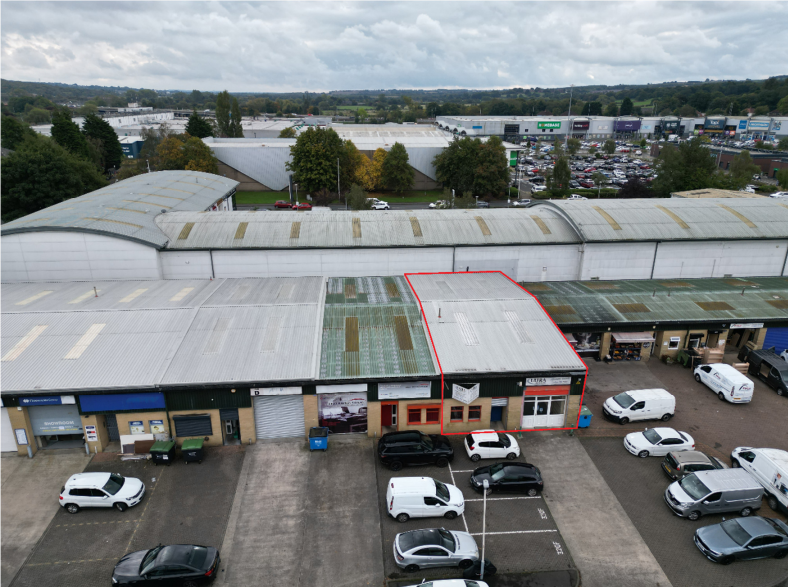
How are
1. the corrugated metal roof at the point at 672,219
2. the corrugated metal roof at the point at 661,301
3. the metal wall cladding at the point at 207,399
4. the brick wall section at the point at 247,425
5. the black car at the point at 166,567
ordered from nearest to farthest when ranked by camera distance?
the black car at the point at 166,567 < the metal wall cladding at the point at 207,399 < the brick wall section at the point at 247,425 < the corrugated metal roof at the point at 661,301 < the corrugated metal roof at the point at 672,219

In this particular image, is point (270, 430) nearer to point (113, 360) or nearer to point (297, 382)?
point (297, 382)

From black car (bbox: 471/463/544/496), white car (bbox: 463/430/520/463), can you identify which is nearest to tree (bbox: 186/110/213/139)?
white car (bbox: 463/430/520/463)

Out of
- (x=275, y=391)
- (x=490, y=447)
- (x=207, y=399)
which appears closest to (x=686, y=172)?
(x=490, y=447)

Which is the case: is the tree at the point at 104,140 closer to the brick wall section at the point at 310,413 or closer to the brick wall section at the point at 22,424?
the brick wall section at the point at 22,424

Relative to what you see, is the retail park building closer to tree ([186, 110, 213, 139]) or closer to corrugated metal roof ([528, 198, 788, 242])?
corrugated metal roof ([528, 198, 788, 242])

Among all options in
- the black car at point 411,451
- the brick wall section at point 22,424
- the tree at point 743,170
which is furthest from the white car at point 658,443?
the tree at point 743,170

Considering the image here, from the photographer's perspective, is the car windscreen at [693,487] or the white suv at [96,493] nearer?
the white suv at [96,493]
